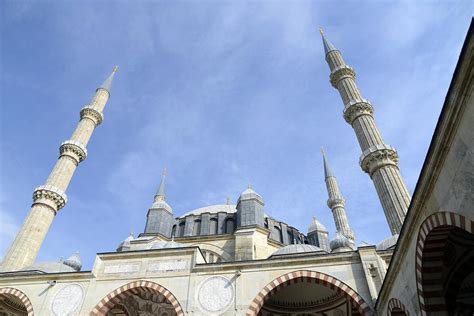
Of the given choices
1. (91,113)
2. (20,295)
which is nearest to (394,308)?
(20,295)

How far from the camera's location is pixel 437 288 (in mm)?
6156

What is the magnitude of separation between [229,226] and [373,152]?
895cm

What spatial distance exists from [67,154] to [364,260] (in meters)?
17.0

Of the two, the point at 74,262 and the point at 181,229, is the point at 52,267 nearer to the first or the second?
the point at 74,262

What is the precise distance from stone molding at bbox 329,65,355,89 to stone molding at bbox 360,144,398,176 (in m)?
5.89

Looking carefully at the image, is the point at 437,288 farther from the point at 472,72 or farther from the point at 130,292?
the point at 130,292

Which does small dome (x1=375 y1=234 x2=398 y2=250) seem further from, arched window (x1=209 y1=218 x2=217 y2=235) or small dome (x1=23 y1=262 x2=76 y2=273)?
small dome (x1=23 y1=262 x2=76 y2=273)

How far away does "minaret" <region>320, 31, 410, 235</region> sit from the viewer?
15.1 m

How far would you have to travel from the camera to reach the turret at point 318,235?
72.6ft

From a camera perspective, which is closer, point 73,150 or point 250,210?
point 250,210

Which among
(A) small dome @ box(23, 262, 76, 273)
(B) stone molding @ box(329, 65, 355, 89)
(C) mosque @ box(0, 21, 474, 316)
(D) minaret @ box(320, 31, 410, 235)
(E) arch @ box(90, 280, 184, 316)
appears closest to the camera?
(C) mosque @ box(0, 21, 474, 316)

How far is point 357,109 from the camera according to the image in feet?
62.2

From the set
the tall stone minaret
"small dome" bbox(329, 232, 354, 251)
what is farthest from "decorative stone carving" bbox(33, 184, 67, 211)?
"small dome" bbox(329, 232, 354, 251)

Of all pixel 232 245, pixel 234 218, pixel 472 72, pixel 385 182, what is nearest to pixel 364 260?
pixel 385 182
